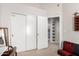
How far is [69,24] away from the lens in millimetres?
4125

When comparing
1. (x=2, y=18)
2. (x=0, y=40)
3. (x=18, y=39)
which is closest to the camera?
(x=0, y=40)

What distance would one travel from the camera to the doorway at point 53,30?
199 inches

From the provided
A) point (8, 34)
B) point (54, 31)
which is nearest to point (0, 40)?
point (8, 34)

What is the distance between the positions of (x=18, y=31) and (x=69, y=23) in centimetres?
179

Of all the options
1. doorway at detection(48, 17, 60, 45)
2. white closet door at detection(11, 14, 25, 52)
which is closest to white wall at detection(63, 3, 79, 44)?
doorway at detection(48, 17, 60, 45)

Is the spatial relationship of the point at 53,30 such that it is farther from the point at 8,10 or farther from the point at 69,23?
the point at 8,10

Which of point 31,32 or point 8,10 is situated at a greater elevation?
point 8,10

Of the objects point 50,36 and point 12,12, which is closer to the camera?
point 12,12

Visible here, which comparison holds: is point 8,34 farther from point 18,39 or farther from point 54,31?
point 54,31

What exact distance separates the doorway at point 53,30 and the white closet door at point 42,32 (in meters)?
0.18

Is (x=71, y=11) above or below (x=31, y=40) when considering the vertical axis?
above

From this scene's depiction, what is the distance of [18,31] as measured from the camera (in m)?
4.50

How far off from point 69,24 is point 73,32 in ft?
0.99

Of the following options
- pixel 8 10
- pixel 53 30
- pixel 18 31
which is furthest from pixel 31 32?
pixel 8 10
